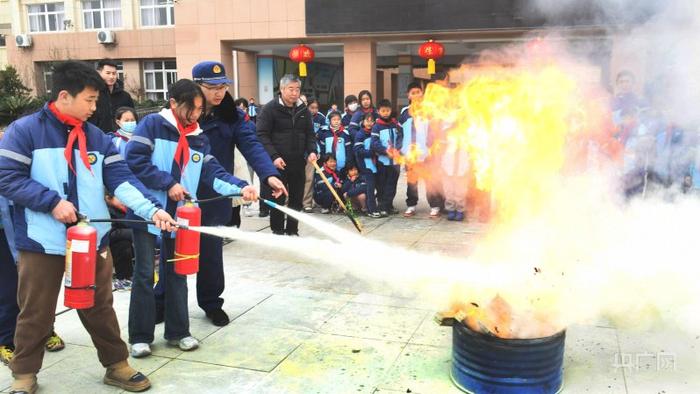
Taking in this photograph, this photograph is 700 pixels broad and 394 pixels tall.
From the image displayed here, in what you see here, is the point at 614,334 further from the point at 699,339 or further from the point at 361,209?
the point at 361,209

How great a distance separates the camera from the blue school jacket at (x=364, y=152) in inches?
355

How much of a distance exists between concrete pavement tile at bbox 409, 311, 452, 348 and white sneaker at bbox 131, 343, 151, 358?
187 cm

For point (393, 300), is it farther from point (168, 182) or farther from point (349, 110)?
point (349, 110)

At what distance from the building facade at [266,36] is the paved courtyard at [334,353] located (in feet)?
12.7

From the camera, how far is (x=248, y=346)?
420cm

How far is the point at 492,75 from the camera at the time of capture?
5273 millimetres

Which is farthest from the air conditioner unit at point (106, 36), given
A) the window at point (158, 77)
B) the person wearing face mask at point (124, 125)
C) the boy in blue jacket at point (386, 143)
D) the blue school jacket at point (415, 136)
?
the person wearing face mask at point (124, 125)

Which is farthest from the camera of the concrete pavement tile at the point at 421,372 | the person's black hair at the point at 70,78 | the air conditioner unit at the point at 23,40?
the air conditioner unit at the point at 23,40

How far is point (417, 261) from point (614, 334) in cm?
157

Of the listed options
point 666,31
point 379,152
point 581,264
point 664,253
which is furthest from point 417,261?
point 379,152

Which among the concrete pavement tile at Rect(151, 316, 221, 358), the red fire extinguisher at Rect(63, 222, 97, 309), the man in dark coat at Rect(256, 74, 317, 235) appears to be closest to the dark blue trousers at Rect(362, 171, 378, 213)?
the man in dark coat at Rect(256, 74, 317, 235)

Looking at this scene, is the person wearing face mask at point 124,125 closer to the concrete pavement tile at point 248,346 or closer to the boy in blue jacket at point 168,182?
the boy in blue jacket at point 168,182

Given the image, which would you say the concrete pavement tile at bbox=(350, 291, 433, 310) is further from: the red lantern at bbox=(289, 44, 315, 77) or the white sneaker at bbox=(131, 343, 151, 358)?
Answer: the red lantern at bbox=(289, 44, 315, 77)

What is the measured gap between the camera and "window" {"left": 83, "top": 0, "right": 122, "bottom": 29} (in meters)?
27.2
